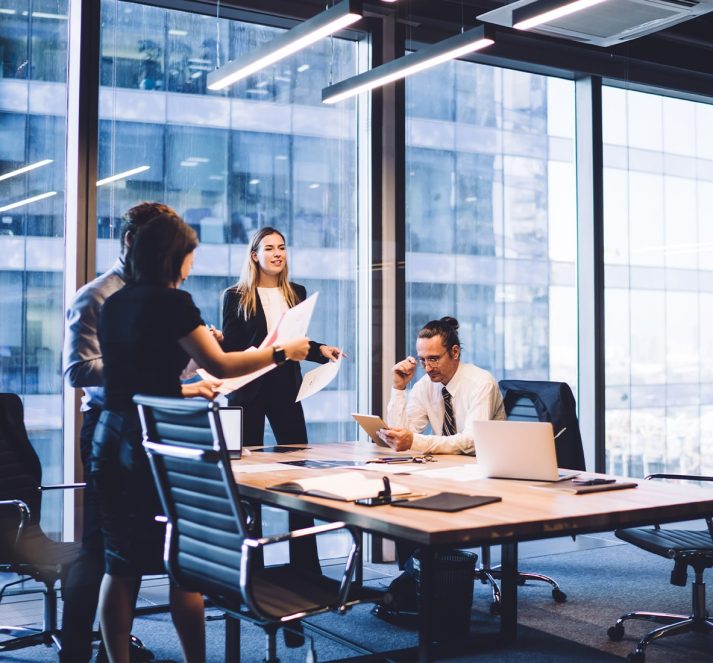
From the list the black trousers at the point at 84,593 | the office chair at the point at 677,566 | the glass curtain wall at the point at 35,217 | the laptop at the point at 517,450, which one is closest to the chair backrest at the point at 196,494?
the black trousers at the point at 84,593

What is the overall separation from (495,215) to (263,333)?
7.51 feet

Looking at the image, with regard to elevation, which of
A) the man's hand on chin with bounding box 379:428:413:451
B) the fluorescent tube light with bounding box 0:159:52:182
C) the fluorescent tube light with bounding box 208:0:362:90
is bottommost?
the man's hand on chin with bounding box 379:428:413:451

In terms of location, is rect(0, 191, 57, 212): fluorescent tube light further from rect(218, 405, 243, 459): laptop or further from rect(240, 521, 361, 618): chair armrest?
rect(240, 521, 361, 618): chair armrest

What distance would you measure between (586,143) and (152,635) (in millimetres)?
4226

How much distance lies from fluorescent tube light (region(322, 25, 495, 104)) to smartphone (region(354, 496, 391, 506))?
2.20 m

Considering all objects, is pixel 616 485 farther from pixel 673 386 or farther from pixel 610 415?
pixel 673 386

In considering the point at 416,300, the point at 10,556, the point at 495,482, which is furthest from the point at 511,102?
the point at 10,556

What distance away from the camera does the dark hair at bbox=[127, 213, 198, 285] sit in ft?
8.64

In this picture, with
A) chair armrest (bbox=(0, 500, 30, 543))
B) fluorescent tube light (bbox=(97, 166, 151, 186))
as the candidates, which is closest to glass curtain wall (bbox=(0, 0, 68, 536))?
fluorescent tube light (bbox=(97, 166, 151, 186))

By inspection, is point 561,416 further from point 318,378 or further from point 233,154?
point 233,154

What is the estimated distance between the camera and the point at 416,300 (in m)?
5.64

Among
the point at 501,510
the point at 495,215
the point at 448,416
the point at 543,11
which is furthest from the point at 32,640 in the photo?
the point at 495,215

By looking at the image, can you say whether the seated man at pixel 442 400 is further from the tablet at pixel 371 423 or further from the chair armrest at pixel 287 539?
the chair armrest at pixel 287 539

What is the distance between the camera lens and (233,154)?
16.6ft
